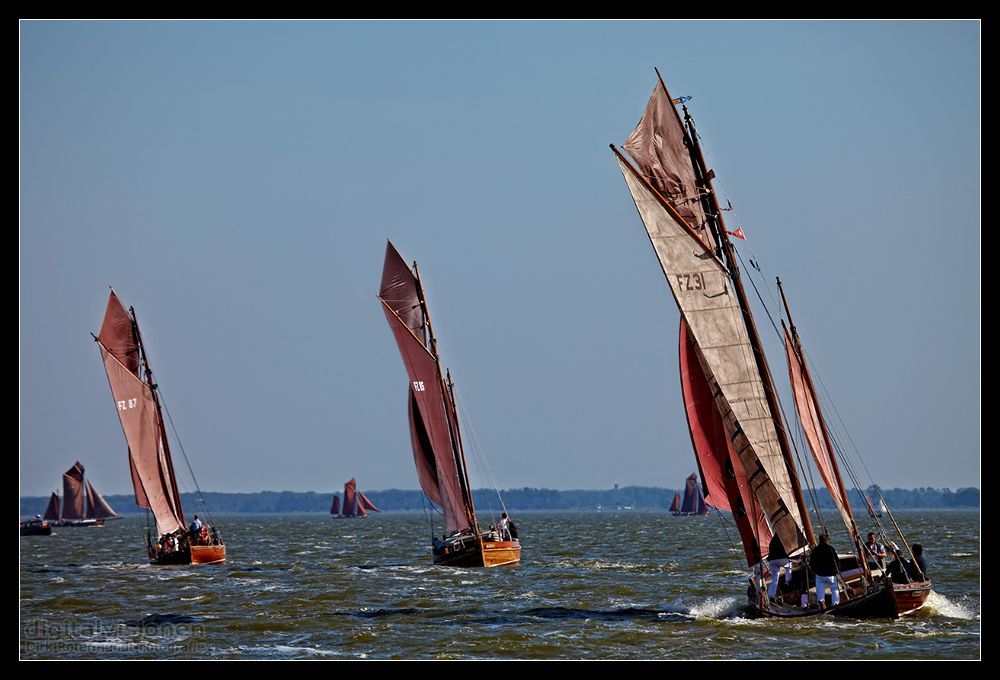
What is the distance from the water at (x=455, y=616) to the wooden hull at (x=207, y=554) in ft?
2.30

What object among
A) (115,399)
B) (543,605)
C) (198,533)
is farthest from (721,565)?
(115,399)

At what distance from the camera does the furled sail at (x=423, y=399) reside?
50.8 metres

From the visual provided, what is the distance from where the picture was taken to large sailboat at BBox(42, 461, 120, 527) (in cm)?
15900

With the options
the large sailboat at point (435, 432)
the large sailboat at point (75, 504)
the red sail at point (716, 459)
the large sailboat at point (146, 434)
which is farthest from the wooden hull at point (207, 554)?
the large sailboat at point (75, 504)

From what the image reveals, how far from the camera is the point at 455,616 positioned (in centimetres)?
3272

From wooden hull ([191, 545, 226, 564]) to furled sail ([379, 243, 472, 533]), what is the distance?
10.1 meters

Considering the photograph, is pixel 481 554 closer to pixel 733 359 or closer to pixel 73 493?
pixel 733 359

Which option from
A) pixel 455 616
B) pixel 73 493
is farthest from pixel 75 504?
pixel 455 616

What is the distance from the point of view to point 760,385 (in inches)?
1137

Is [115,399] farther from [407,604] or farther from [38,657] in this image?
[38,657]

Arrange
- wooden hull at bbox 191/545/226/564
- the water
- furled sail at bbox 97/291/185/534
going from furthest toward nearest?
furled sail at bbox 97/291/185/534, wooden hull at bbox 191/545/226/564, the water

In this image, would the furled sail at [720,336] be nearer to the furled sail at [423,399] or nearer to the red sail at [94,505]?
the furled sail at [423,399]

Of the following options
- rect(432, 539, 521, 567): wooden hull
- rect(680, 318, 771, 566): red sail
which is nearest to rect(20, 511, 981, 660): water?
rect(432, 539, 521, 567): wooden hull

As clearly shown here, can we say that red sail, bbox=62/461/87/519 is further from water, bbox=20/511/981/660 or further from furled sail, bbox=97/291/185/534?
furled sail, bbox=97/291/185/534
